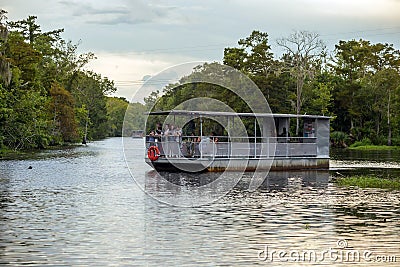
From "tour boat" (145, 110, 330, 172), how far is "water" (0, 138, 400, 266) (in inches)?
263

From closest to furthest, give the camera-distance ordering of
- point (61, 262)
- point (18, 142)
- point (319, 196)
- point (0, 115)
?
point (61, 262), point (319, 196), point (0, 115), point (18, 142)

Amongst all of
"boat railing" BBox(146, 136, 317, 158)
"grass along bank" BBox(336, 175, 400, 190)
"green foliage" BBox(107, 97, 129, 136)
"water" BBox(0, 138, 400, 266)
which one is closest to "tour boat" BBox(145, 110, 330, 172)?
"boat railing" BBox(146, 136, 317, 158)

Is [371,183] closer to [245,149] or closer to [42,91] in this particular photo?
[245,149]

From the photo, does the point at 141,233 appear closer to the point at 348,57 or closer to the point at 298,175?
the point at 298,175

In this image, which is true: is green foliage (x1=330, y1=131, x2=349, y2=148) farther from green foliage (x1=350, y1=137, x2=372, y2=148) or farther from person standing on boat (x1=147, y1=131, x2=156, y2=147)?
person standing on boat (x1=147, y1=131, x2=156, y2=147)

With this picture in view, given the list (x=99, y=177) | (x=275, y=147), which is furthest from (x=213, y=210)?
(x=275, y=147)

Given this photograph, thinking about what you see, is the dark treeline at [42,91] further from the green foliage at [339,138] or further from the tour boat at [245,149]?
the green foliage at [339,138]

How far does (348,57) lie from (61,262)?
93.9 meters

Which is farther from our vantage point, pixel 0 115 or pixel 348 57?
pixel 348 57

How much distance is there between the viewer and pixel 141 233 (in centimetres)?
1795

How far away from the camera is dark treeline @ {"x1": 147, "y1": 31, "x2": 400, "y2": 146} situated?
293 feet

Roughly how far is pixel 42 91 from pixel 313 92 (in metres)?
35.0

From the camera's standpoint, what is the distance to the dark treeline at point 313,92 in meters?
89.2

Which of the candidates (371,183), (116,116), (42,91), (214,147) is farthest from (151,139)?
(116,116)
